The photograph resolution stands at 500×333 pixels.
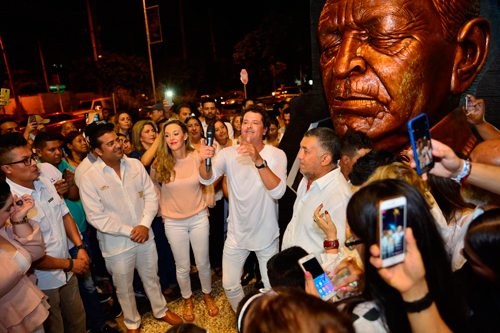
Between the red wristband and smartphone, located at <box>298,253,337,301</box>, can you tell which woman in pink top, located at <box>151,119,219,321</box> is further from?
smartphone, located at <box>298,253,337,301</box>

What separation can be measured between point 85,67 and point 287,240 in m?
21.1

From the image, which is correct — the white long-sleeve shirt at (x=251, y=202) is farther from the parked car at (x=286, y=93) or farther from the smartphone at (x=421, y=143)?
the parked car at (x=286, y=93)

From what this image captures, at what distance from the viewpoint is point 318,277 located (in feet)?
5.56

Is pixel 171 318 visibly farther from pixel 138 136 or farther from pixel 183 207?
pixel 138 136

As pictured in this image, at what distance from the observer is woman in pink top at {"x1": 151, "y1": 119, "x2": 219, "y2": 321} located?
3.60 meters

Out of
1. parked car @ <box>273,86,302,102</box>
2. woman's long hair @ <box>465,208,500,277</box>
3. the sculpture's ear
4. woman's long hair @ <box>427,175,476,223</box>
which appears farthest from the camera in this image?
parked car @ <box>273,86,302,102</box>

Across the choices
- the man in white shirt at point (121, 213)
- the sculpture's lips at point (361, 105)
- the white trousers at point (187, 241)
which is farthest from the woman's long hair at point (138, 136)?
the sculpture's lips at point (361, 105)

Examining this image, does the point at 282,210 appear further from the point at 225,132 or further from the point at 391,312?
the point at 391,312

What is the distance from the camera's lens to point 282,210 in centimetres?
416

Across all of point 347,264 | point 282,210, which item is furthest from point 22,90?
point 347,264

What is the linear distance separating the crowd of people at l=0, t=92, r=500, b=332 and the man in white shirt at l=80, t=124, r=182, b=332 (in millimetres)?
13

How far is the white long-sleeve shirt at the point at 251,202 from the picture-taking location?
317cm

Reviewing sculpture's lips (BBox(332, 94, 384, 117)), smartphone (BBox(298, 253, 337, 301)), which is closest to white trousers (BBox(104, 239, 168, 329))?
smartphone (BBox(298, 253, 337, 301))

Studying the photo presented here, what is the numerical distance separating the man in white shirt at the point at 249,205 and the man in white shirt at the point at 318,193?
1.82 ft
